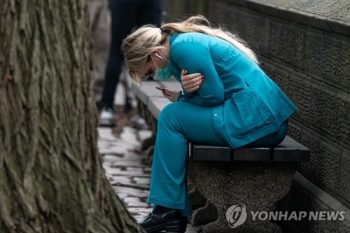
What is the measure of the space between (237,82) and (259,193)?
1.88ft

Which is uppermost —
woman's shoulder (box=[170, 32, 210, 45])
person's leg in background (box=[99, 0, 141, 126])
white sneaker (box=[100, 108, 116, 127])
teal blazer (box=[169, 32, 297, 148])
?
woman's shoulder (box=[170, 32, 210, 45])

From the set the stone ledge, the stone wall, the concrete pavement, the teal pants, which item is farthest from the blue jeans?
the teal pants

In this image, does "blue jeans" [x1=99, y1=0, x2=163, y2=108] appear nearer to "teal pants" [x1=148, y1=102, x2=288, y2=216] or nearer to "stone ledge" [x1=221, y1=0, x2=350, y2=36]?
"stone ledge" [x1=221, y1=0, x2=350, y2=36]

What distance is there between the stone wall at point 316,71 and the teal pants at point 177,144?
28 cm

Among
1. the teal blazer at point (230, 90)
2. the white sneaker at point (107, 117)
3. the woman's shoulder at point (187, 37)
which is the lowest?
the white sneaker at point (107, 117)

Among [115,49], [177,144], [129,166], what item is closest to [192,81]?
[177,144]

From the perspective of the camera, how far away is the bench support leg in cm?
499

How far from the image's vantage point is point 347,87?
4.65m

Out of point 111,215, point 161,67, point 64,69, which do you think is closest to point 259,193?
point 161,67

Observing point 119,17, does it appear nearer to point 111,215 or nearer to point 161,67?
point 161,67

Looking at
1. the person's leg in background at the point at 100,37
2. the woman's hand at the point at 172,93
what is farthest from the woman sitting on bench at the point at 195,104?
the person's leg in background at the point at 100,37

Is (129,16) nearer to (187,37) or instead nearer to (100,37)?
(100,37)

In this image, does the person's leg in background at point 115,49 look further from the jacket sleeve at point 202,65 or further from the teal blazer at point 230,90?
the jacket sleeve at point 202,65

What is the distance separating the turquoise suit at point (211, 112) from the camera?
483cm
